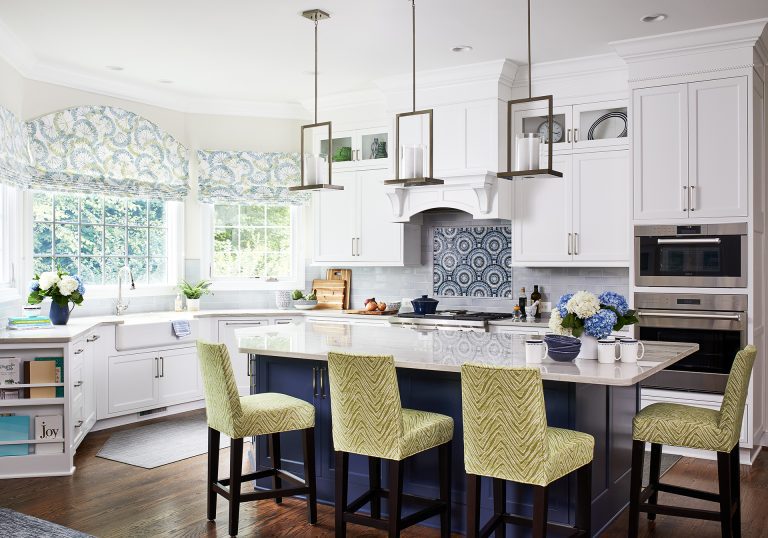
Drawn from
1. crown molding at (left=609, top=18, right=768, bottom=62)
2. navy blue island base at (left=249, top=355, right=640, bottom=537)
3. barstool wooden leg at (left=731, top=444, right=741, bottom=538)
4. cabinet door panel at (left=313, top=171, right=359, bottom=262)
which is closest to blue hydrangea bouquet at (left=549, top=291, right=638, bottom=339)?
navy blue island base at (left=249, top=355, right=640, bottom=537)

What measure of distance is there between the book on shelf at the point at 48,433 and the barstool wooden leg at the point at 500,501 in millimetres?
2903

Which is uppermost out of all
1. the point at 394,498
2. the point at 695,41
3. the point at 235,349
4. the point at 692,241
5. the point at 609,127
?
the point at 695,41

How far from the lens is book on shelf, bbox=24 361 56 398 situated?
4.73m

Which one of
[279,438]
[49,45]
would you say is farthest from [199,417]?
[49,45]

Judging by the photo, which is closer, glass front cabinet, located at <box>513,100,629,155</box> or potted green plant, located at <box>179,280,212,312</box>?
glass front cabinet, located at <box>513,100,629,155</box>

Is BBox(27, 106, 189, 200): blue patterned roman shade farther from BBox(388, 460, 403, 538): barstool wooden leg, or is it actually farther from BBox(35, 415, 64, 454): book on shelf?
BBox(388, 460, 403, 538): barstool wooden leg

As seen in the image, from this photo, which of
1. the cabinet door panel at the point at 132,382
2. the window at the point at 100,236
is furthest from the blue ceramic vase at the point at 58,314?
the window at the point at 100,236

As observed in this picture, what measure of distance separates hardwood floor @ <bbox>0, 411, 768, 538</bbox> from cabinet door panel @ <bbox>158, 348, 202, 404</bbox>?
1.29m

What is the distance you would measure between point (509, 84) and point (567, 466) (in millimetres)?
3848

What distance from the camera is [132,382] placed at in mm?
6043

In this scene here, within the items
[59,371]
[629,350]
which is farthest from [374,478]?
[59,371]

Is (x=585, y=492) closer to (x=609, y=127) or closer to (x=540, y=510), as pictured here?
(x=540, y=510)

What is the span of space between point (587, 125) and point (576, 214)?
70 cm

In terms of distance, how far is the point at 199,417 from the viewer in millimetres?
6352
